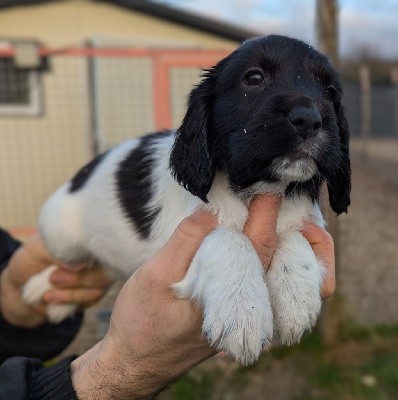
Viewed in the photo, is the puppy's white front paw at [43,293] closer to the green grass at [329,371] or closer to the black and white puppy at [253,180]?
the black and white puppy at [253,180]

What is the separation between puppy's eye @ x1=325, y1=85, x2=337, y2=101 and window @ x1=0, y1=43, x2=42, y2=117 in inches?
321

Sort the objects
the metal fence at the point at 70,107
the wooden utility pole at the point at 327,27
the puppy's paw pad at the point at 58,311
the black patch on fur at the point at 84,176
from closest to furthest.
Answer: the black patch on fur at the point at 84,176 < the puppy's paw pad at the point at 58,311 < the wooden utility pole at the point at 327,27 < the metal fence at the point at 70,107

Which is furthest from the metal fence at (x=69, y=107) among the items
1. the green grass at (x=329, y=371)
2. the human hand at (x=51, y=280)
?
the human hand at (x=51, y=280)

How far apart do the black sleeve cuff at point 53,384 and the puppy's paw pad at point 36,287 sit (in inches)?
55.1

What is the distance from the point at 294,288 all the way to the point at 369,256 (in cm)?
686

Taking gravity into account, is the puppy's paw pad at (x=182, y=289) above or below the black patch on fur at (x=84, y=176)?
below

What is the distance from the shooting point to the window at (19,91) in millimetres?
9805

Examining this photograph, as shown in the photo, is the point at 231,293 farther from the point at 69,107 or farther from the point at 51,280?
the point at 69,107

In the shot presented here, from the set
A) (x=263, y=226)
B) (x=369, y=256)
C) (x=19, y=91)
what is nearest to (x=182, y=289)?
(x=263, y=226)

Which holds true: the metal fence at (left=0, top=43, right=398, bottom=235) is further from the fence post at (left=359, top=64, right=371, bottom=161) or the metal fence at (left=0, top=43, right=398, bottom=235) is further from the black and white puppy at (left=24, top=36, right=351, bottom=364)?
the fence post at (left=359, top=64, right=371, bottom=161)

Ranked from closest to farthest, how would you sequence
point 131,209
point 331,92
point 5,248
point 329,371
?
point 331,92, point 131,209, point 5,248, point 329,371

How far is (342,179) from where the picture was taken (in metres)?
2.23

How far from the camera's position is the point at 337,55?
5082 mm

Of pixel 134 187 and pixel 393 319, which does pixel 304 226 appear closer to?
pixel 134 187
